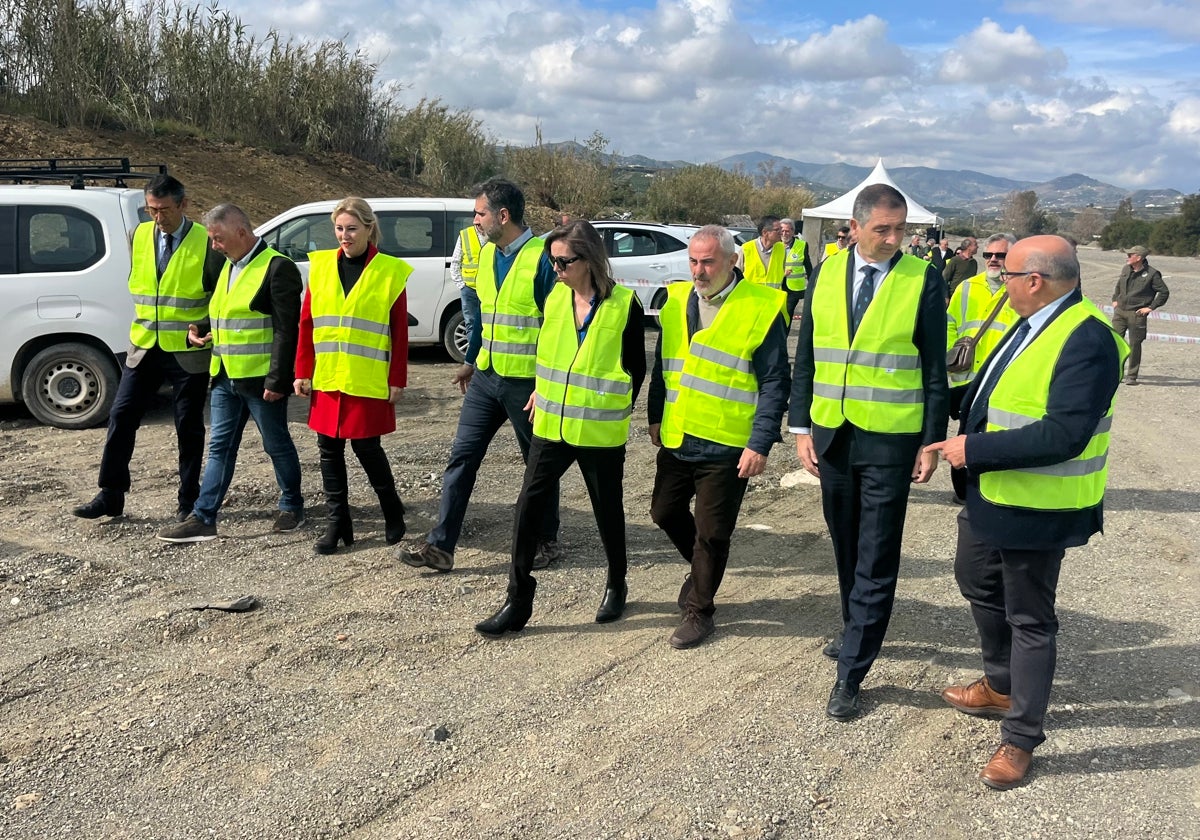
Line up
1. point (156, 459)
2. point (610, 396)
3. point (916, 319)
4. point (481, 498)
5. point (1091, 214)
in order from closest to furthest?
point (916, 319) < point (610, 396) < point (481, 498) < point (156, 459) < point (1091, 214)

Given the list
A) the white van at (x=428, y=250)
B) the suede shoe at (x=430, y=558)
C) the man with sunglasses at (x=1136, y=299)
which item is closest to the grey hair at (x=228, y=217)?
the suede shoe at (x=430, y=558)

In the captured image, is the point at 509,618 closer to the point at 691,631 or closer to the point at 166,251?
→ the point at 691,631

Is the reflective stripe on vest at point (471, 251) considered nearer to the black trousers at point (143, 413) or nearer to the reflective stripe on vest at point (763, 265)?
the black trousers at point (143, 413)

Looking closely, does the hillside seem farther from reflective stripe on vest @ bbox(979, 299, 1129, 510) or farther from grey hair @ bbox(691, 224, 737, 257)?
reflective stripe on vest @ bbox(979, 299, 1129, 510)

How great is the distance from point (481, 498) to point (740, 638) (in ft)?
8.33

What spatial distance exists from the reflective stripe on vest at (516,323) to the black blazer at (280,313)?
3.81ft

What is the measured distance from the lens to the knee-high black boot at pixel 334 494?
512 cm

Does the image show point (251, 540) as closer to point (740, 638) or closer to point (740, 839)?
point (740, 638)

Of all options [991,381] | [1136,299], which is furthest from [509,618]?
[1136,299]

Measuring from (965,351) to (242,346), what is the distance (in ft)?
13.7

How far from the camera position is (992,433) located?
3111 millimetres

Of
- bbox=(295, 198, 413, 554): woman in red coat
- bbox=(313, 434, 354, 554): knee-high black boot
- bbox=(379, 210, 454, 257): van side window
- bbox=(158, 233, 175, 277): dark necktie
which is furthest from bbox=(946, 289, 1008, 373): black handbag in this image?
bbox=(379, 210, 454, 257): van side window

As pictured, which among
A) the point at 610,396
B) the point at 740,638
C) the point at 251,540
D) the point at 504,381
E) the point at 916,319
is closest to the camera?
the point at 916,319

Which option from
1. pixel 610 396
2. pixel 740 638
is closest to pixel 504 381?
pixel 610 396
